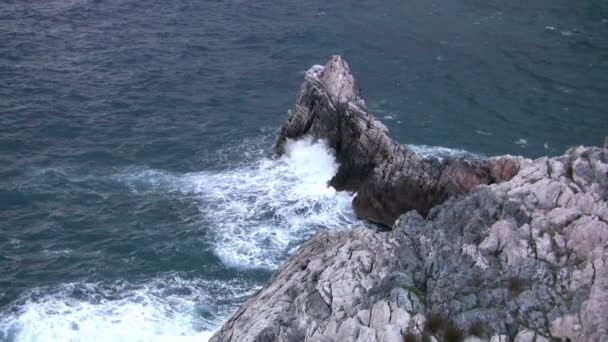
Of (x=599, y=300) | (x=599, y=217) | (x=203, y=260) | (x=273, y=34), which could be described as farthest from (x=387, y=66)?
(x=599, y=300)

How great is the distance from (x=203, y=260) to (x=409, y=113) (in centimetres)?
3664

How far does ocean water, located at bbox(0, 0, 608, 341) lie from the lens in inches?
2375

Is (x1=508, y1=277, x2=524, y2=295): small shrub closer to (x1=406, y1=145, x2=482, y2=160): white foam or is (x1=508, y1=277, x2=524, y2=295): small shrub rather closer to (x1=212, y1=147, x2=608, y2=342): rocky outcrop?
(x1=212, y1=147, x2=608, y2=342): rocky outcrop

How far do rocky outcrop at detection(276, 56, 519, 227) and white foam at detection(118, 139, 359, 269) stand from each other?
66.2 inches

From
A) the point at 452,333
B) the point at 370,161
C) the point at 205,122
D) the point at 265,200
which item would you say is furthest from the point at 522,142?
the point at 452,333

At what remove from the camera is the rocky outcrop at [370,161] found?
205ft

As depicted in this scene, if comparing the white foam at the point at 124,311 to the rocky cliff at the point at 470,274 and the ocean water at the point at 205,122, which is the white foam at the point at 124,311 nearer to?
the ocean water at the point at 205,122

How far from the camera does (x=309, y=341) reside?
4100 centimetres

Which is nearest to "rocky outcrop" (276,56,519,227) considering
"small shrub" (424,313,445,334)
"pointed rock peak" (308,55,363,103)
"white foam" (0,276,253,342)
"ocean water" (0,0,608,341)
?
"pointed rock peak" (308,55,363,103)

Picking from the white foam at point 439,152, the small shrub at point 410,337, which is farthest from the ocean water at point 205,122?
the small shrub at point 410,337

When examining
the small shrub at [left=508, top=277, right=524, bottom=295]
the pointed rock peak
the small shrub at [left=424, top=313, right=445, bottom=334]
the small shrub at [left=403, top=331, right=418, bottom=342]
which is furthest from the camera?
the pointed rock peak

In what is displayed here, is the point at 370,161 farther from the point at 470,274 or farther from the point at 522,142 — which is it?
the point at 470,274

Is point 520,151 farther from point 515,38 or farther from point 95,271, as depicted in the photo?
point 95,271

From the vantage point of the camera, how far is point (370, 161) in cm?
7075
